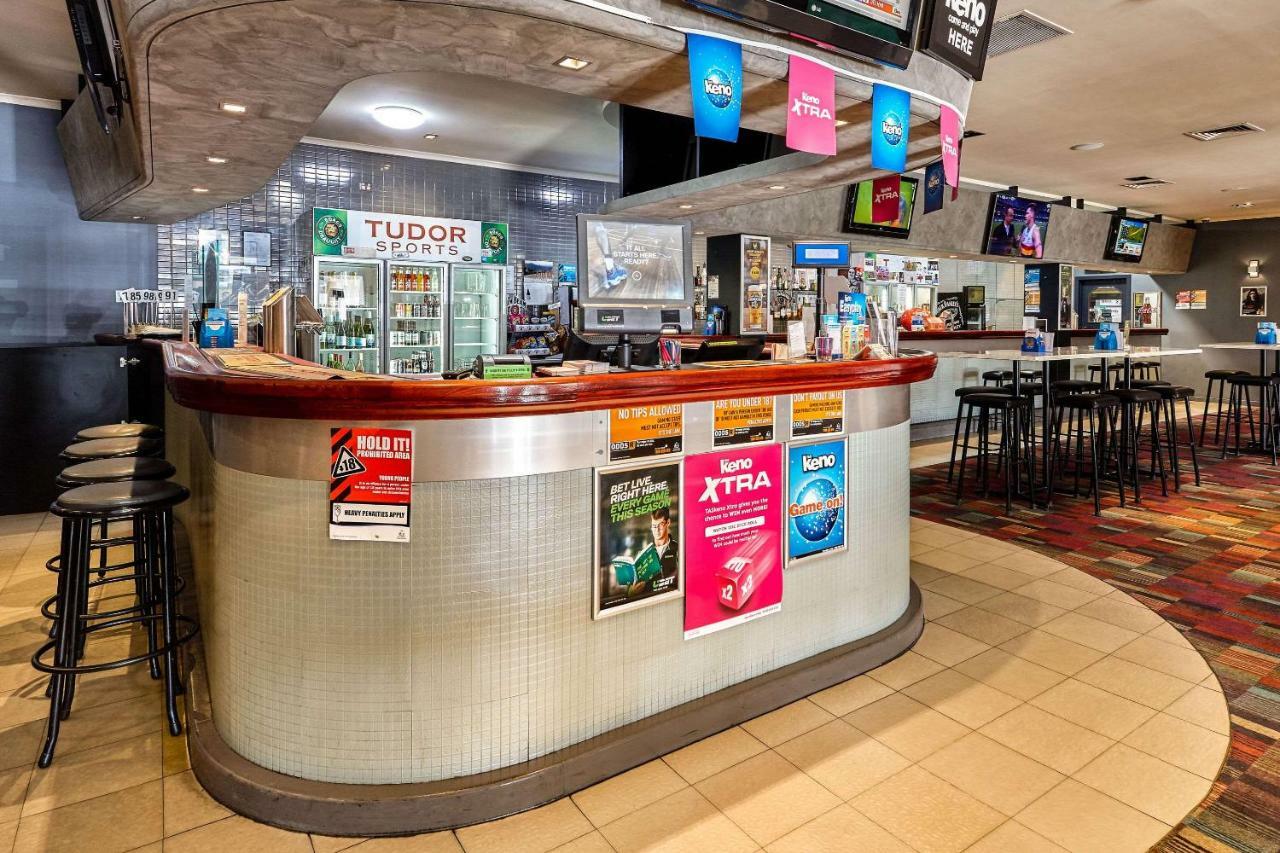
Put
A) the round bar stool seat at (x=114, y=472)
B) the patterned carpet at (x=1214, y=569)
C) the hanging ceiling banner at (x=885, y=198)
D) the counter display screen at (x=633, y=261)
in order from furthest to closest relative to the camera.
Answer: the hanging ceiling banner at (x=885, y=198)
the counter display screen at (x=633, y=261)
the round bar stool seat at (x=114, y=472)
the patterned carpet at (x=1214, y=569)

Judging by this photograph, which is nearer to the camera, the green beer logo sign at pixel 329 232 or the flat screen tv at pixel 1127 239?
the green beer logo sign at pixel 329 232

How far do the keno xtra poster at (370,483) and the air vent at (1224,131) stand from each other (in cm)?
860

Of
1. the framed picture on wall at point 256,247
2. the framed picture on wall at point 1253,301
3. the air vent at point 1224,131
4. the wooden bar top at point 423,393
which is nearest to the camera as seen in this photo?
the wooden bar top at point 423,393

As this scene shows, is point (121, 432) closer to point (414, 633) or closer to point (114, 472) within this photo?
point (114, 472)

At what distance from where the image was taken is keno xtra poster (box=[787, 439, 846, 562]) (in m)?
2.83

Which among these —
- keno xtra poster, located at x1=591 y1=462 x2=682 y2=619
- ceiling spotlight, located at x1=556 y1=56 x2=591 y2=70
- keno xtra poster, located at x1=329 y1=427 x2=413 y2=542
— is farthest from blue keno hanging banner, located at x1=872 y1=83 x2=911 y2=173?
keno xtra poster, located at x1=329 y1=427 x2=413 y2=542

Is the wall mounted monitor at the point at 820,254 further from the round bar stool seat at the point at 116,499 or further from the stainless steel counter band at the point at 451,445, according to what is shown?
the round bar stool seat at the point at 116,499

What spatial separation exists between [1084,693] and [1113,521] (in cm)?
305

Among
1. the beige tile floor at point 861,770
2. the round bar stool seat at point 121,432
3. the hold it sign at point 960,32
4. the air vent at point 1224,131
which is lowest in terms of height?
the beige tile floor at point 861,770

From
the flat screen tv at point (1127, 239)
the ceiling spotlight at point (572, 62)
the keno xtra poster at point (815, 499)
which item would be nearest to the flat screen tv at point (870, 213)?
the flat screen tv at point (1127, 239)

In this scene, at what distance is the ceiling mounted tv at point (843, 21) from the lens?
2914mm

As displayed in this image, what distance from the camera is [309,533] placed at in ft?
6.84

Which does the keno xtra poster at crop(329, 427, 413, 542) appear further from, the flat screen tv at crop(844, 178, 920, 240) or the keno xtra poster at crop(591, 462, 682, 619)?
the flat screen tv at crop(844, 178, 920, 240)

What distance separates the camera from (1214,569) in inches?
173
